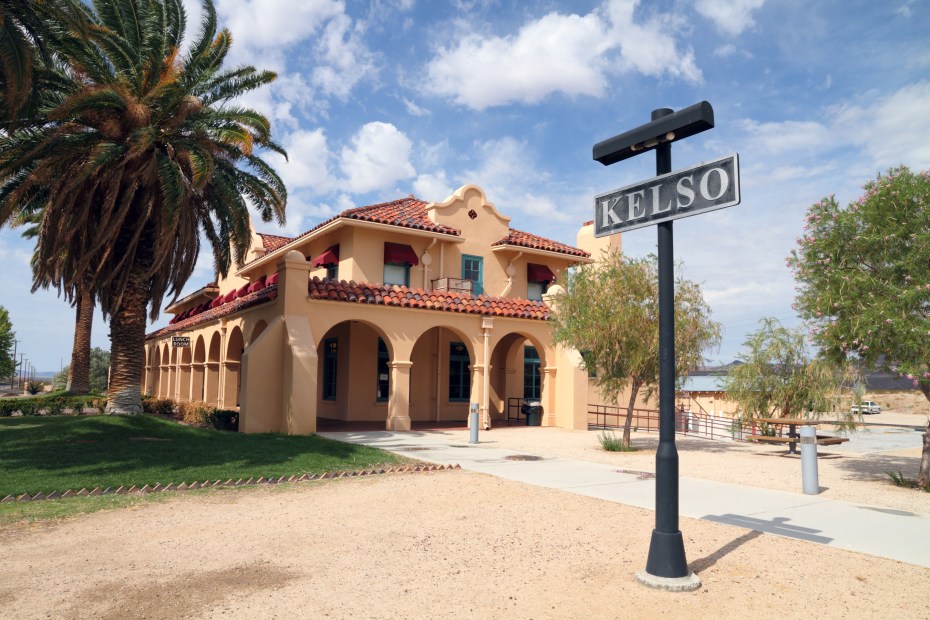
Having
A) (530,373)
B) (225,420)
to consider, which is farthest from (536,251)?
(225,420)

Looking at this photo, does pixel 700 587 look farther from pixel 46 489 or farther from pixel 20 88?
pixel 20 88

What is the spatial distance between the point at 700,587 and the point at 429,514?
387 cm

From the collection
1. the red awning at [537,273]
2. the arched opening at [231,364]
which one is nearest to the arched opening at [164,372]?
the arched opening at [231,364]

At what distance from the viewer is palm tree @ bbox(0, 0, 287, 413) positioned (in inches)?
610

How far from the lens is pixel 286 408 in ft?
58.9

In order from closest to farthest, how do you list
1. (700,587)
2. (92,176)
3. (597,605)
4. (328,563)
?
(597,605) < (700,587) < (328,563) < (92,176)

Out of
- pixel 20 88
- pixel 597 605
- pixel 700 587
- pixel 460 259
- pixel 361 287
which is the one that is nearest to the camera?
pixel 597 605

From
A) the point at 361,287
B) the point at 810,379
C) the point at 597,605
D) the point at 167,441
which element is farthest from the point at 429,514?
the point at 810,379

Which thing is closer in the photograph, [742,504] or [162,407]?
[742,504]

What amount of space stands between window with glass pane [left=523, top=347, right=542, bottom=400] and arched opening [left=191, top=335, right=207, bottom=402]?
1359 centimetres

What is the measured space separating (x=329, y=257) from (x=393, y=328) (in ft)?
18.2

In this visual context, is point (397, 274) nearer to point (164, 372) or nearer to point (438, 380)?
point (438, 380)

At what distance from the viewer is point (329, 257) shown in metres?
24.5

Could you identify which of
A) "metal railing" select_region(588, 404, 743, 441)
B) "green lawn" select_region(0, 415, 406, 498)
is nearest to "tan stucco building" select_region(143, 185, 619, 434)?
"green lawn" select_region(0, 415, 406, 498)
